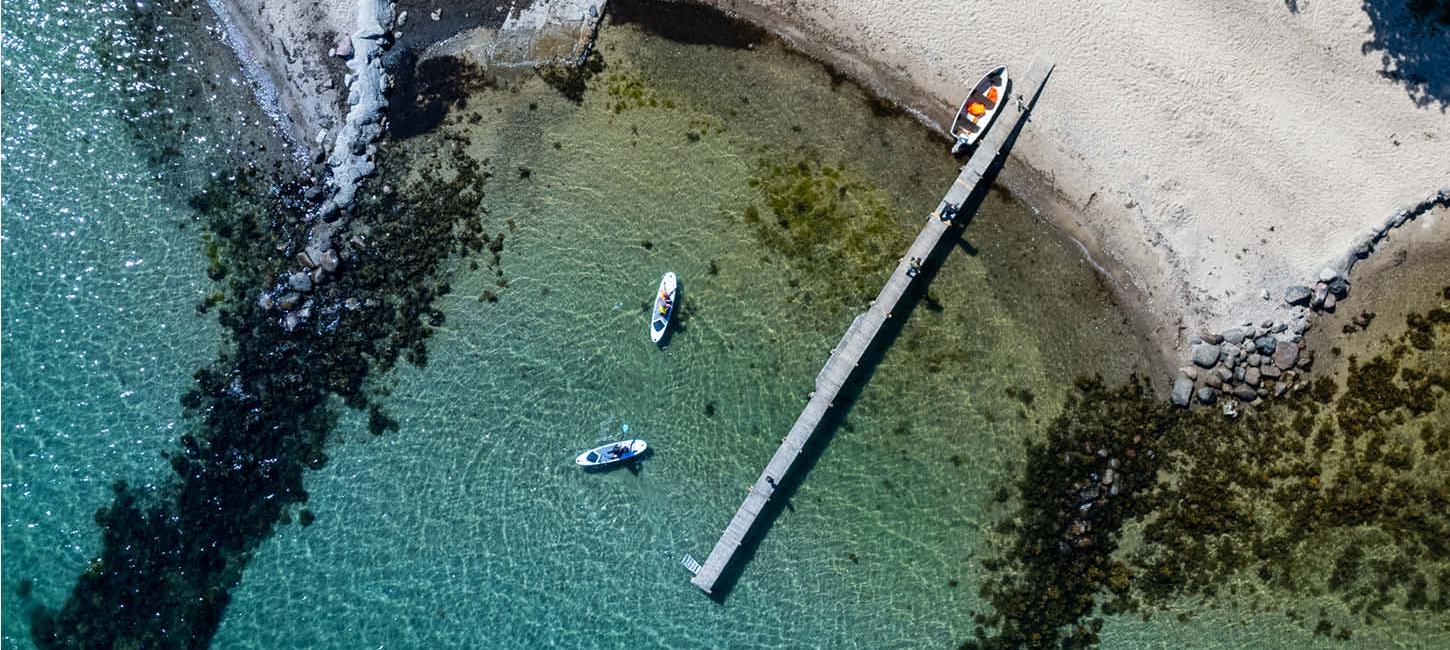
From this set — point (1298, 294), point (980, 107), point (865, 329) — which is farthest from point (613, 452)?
point (1298, 294)

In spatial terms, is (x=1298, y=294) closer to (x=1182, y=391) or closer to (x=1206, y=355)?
(x=1206, y=355)

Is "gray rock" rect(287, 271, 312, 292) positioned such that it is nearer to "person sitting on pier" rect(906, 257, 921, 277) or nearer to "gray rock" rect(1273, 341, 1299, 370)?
"person sitting on pier" rect(906, 257, 921, 277)

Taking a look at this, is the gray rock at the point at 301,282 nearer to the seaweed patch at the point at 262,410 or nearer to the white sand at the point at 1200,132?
the seaweed patch at the point at 262,410

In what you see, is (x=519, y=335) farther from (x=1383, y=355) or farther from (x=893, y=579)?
(x=1383, y=355)

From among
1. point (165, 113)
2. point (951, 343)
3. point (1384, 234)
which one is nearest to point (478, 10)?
point (165, 113)

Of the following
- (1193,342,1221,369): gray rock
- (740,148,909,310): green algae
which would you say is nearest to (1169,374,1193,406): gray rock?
(1193,342,1221,369): gray rock

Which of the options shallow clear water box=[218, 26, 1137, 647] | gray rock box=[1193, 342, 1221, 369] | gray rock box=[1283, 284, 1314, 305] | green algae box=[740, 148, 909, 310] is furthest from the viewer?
green algae box=[740, 148, 909, 310]

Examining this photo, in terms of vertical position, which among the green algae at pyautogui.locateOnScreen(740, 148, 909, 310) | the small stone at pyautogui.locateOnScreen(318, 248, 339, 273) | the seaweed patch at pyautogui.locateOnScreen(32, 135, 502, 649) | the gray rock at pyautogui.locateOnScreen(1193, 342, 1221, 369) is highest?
the gray rock at pyautogui.locateOnScreen(1193, 342, 1221, 369)
